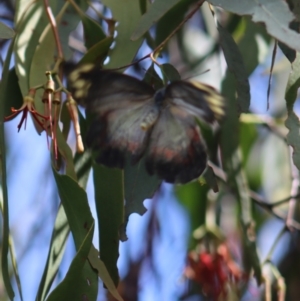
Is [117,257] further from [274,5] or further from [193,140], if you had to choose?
[274,5]

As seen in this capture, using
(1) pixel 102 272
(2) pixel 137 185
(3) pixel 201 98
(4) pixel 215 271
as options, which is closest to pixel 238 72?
(3) pixel 201 98

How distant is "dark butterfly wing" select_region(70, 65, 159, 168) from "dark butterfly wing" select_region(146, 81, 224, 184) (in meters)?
0.02

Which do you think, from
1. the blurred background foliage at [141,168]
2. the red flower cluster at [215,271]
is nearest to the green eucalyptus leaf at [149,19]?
the blurred background foliage at [141,168]

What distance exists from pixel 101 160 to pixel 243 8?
29 cm

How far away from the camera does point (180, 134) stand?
1023 mm

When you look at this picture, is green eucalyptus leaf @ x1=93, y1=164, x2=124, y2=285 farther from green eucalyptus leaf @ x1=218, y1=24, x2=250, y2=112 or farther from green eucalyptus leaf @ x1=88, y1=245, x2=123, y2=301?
green eucalyptus leaf @ x1=218, y1=24, x2=250, y2=112

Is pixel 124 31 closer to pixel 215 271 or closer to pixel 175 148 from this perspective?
pixel 175 148

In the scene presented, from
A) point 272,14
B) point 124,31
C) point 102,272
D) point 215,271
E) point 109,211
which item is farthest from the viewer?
point 215,271

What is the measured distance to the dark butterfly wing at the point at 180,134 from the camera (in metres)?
A: 0.93

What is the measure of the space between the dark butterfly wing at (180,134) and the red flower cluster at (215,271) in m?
0.64

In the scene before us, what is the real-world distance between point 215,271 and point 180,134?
70cm

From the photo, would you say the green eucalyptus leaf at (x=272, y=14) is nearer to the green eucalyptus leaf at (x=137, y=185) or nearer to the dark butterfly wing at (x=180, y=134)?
the dark butterfly wing at (x=180, y=134)

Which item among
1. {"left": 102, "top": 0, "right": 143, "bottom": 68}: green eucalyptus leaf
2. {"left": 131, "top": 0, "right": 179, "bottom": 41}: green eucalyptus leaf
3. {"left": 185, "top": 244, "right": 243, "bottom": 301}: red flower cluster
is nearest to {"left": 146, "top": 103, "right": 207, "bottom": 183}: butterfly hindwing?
{"left": 131, "top": 0, "right": 179, "bottom": 41}: green eucalyptus leaf

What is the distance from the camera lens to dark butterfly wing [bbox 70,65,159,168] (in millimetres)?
986
